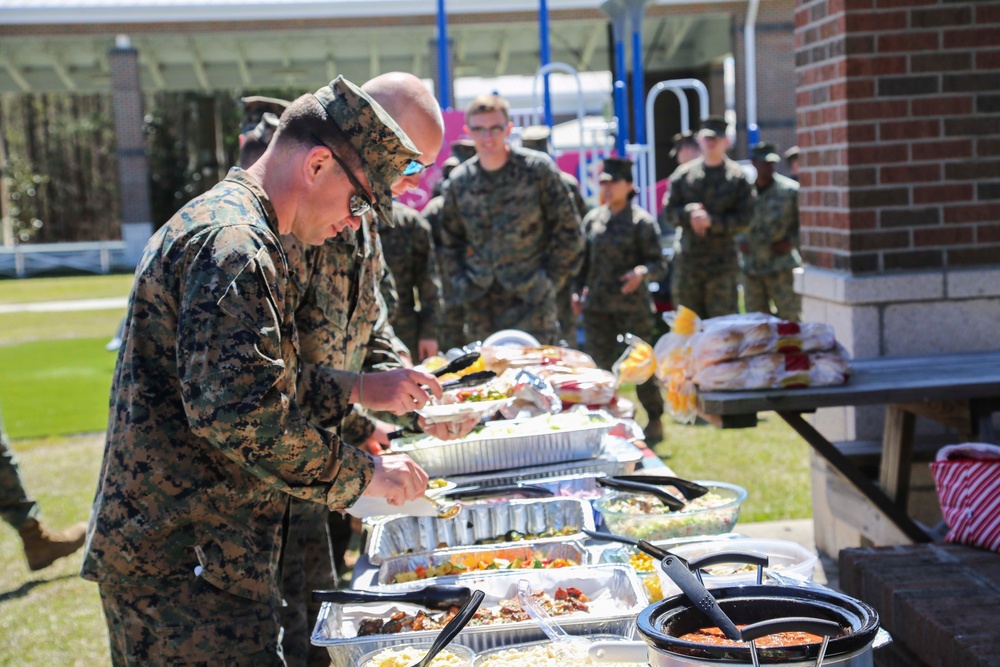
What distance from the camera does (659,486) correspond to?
295 cm

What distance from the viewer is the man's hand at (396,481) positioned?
234 cm

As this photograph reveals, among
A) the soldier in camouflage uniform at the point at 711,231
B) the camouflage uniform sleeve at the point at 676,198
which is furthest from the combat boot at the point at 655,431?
the camouflage uniform sleeve at the point at 676,198

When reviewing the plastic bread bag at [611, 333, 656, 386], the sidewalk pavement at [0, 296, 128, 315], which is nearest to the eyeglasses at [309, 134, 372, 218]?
the plastic bread bag at [611, 333, 656, 386]

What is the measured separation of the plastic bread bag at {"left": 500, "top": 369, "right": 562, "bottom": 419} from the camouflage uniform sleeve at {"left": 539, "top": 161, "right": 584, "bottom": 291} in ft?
9.35

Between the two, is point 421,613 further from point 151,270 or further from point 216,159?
point 216,159

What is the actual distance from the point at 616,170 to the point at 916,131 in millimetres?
3784

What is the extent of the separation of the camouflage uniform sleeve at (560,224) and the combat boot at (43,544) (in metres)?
3.13

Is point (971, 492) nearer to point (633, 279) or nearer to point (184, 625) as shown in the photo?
point (184, 625)

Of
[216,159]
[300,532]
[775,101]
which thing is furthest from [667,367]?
[216,159]

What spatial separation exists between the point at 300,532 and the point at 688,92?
75.3 feet

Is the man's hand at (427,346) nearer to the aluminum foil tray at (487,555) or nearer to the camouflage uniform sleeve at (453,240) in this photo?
the camouflage uniform sleeve at (453,240)

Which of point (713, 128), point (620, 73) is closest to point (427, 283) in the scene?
point (713, 128)

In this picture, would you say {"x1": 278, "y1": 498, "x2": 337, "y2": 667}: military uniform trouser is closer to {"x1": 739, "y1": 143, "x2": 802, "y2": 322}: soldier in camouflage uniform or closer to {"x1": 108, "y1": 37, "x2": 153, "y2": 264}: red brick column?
{"x1": 739, "y1": 143, "x2": 802, "y2": 322}: soldier in camouflage uniform

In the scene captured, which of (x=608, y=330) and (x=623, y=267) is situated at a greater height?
(x=623, y=267)
